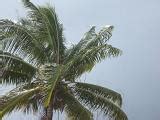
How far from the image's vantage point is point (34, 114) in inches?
1182

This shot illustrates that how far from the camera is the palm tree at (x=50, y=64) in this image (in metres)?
27.4

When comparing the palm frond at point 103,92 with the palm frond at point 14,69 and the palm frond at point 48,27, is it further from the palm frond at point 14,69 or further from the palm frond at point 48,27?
the palm frond at point 14,69

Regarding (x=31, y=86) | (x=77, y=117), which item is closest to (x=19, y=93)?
(x=31, y=86)

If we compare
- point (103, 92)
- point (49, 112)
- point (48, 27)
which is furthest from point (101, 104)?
point (48, 27)

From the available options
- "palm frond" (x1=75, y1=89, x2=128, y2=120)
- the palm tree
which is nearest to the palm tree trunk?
the palm tree

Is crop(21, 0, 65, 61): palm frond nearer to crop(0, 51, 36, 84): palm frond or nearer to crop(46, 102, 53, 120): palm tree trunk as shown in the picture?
crop(0, 51, 36, 84): palm frond

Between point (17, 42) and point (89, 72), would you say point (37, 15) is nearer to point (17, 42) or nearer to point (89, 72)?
point (17, 42)

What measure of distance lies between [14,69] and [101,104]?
460 centimetres

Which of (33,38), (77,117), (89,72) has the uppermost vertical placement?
(33,38)

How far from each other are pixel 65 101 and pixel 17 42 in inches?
145

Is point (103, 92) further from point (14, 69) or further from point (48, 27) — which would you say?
point (14, 69)

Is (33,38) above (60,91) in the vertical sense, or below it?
above

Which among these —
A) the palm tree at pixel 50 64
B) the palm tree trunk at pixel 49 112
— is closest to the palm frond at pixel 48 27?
the palm tree at pixel 50 64

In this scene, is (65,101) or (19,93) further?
(65,101)
